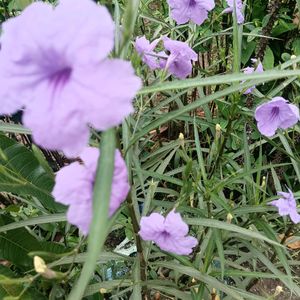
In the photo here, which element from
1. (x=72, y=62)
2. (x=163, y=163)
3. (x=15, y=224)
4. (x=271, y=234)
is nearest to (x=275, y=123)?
(x=271, y=234)

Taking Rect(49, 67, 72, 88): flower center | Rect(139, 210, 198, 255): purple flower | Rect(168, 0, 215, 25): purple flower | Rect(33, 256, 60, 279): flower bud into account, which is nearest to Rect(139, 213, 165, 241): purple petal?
Rect(139, 210, 198, 255): purple flower

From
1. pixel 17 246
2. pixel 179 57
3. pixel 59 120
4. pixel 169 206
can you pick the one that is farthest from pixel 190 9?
pixel 59 120

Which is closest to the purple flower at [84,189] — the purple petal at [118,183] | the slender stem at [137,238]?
the purple petal at [118,183]

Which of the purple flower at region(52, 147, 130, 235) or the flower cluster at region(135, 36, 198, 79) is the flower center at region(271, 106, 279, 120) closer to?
the flower cluster at region(135, 36, 198, 79)

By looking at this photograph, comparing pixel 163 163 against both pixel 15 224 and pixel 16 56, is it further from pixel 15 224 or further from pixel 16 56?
pixel 16 56

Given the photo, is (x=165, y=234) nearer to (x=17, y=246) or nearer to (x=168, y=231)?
(x=168, y=231)
